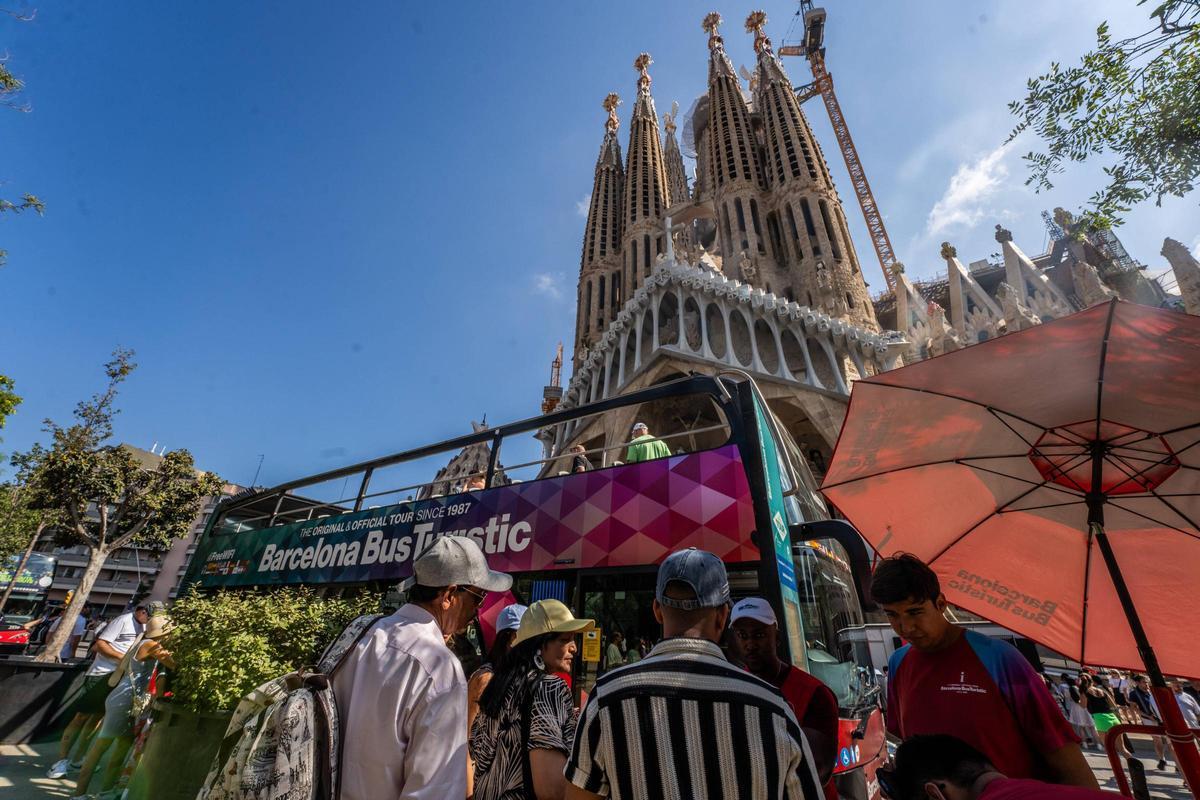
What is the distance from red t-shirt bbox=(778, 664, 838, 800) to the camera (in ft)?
8.16

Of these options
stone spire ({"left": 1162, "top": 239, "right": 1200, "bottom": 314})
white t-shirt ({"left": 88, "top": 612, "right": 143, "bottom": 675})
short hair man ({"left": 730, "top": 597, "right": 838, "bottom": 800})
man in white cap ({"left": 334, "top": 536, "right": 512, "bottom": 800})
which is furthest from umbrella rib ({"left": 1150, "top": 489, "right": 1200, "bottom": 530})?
stone spire ({"left": 1162, "top": 239, "right": 1200, "bottom": 314})

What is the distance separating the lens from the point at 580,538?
566 centimetres

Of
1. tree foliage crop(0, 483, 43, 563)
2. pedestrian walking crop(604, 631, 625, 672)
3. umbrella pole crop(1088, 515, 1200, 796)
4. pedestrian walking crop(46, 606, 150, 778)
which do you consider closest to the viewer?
umbrella pole crop(1088, 515, 1200, 796)

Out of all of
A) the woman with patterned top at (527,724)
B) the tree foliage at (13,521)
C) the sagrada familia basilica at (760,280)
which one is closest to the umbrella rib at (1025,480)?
the woman with patterned top at (527,724)

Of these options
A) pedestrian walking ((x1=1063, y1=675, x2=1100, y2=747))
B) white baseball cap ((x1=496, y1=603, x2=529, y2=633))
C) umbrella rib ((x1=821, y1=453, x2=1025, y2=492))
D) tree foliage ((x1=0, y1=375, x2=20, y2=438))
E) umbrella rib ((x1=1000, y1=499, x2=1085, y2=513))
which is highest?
tree foliage ((x1=0, y1=375, x2=20, y2=438))

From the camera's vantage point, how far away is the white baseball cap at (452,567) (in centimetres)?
199

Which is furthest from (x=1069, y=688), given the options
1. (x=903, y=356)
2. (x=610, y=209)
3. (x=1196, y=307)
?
(x=610, y=209)

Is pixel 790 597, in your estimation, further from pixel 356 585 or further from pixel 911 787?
pixel 356 585

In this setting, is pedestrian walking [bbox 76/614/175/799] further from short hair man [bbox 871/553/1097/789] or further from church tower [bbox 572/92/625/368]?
church tower [bbox 572/92/625/368]

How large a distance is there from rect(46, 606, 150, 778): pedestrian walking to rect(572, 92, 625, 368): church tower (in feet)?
104

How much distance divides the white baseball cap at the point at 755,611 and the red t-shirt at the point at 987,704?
27.3 inches

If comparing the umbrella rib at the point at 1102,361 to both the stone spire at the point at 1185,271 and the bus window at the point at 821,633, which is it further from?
the stone spire at the point at 1185,271

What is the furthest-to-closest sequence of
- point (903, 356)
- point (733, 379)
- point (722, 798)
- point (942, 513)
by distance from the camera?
point (903, 356) → point (733, 379) → point (942, 513) → point (722, 798)

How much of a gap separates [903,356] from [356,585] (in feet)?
92.7
